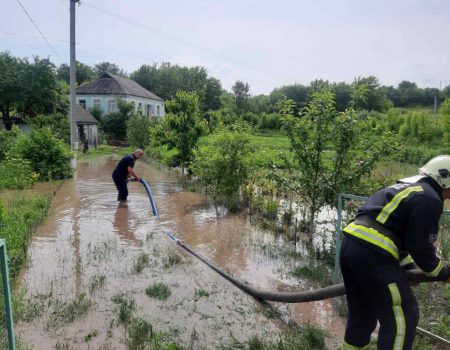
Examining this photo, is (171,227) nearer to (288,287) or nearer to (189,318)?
(288,287)

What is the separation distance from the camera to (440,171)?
2965 millimetres

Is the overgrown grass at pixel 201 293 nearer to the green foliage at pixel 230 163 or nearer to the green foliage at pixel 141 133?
the green foliage at pixel 230 163

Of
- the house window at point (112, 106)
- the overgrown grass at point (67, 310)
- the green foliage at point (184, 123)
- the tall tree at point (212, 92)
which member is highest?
the tall tree at point (212, 92)

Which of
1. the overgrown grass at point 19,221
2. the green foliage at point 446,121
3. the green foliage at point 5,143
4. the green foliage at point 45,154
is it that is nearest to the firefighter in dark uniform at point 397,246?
the overgrown grass at point 19,221

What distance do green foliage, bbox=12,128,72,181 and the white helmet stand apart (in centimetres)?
1530

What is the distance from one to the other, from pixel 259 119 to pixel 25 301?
187ft

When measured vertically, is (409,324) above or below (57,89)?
below

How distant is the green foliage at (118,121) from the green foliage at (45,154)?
24053 millimetres

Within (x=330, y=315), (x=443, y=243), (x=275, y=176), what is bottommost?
(x=330, y=315)

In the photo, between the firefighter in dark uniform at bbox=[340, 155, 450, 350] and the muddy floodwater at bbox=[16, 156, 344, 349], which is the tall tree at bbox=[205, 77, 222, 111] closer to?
the muddy floodwater at bbox=[16, 156, 344, 349]

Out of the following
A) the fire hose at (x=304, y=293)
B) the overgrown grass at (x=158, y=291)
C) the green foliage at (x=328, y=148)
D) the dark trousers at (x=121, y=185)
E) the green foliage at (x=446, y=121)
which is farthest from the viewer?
the green foliage at (x=446, y=121)

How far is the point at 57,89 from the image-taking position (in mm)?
32906

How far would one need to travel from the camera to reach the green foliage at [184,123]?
1573cm

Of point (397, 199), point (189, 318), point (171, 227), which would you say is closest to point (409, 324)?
point (397, 199)
